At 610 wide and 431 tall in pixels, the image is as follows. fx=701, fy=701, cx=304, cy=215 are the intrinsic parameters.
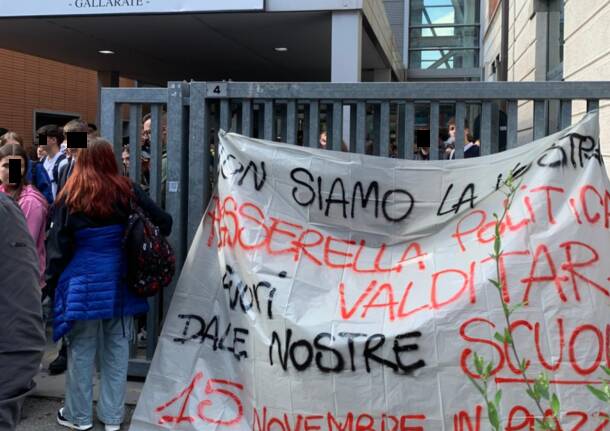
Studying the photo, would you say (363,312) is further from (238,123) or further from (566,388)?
(238,123)

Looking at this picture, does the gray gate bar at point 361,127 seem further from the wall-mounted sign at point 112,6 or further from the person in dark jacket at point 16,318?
the wall-mounted sign at point 112,6

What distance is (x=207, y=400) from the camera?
3.85 m

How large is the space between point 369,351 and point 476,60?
2283 cm

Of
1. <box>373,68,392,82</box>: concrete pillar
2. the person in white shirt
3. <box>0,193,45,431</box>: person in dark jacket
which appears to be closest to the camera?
<box>0,193,45,431</box>: person in dark jacket

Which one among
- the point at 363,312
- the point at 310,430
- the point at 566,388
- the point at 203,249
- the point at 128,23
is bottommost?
the point at 310,430

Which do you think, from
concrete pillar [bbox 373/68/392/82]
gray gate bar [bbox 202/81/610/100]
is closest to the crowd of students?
gray gate bar [bbox 202/81/610/100]

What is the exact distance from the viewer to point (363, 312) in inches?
141

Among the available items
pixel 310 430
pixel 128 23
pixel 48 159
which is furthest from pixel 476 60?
pixel 310 430

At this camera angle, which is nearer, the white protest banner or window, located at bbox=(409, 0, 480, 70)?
the white protest banner

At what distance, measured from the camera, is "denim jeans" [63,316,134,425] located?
A: 3943 mm

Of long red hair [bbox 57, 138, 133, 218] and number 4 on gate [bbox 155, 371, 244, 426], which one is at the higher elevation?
long red hair [bbox 57, 138, 133, 218]

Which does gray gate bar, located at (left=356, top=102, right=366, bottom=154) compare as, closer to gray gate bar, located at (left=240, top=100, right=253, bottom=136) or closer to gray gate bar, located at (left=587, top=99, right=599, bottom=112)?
gray gate bar, located at (left=240, top=100, right=253, bottom=136)

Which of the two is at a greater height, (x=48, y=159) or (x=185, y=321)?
(x=48, y=159)

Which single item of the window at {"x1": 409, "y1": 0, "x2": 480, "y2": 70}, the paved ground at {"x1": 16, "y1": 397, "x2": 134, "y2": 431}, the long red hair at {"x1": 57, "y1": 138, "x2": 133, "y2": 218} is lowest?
the paved ground at {"x1": 16, "y1": 397, "x2": 134, "y2": 431}
